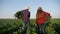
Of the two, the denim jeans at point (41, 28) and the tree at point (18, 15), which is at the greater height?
the tree at point (18, 15)

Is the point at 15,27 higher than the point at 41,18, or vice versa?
the point at 41,18

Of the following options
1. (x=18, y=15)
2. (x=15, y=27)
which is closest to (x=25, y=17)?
(x=18, y=15)

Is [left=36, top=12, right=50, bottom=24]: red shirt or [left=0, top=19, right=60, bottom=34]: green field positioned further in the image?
[left=0, top=19, right=60, bottom=34]: green field

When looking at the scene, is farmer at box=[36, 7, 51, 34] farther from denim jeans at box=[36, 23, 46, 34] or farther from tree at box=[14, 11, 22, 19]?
tree at box=[14, 11, 22, 19]

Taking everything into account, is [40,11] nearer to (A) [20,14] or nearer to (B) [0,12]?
(A) [20,14]

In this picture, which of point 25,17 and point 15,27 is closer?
point 25,17

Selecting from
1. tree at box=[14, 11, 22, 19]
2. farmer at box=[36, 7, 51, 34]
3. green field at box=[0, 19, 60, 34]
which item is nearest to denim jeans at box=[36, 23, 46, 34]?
farmer at box=[36, 7, 51, 34]

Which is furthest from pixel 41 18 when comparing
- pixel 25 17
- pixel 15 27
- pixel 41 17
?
pixel 15 27

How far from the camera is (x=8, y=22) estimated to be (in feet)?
11.6

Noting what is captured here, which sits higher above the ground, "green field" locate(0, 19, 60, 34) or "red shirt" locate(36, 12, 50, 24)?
"red shirt" locate(36, 12, 50, 24)

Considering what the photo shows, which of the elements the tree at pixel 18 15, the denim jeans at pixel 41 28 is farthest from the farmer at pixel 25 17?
the denim jeans at pixel 41 28

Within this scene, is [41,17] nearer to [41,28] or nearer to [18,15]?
Result: [41,28]

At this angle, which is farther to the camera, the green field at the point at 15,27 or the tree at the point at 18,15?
the green field at the point at 15,27

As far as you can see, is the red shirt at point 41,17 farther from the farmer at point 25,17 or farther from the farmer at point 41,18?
the farmer at point 25,17
